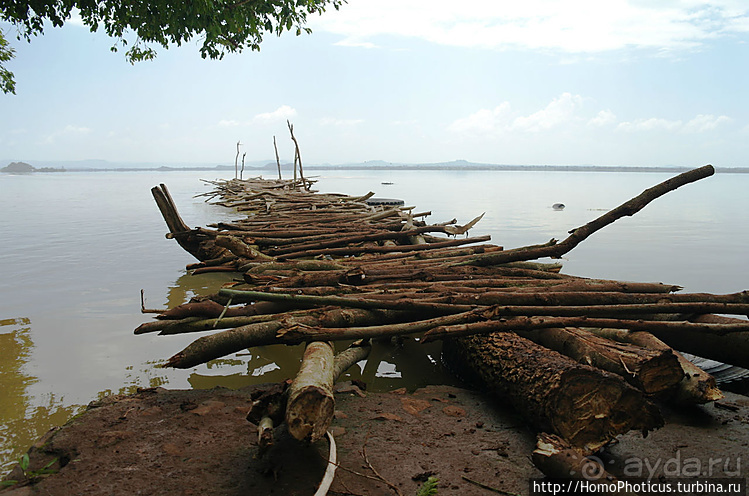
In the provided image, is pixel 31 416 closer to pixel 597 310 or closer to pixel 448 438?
pixel 448 438

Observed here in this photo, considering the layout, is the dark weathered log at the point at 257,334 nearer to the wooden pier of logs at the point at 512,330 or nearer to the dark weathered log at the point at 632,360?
the wooden pier of logs at the point at 512,330

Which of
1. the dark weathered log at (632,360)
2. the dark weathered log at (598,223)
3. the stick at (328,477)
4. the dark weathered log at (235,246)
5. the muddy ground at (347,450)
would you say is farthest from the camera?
the dark weathered log at (235,246)

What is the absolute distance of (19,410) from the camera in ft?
8.21

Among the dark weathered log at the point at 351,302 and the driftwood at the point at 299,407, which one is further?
the dark weathered log at the point at 351,302

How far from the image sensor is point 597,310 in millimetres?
2516

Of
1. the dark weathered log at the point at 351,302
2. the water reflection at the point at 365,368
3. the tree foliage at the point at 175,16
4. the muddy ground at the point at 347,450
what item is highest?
the tree foliage at the point at 175,16

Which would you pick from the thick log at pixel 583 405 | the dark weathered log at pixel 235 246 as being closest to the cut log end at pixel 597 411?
the thick log at pixel 583 405

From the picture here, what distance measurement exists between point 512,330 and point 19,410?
2417mm

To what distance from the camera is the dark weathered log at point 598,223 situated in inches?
110

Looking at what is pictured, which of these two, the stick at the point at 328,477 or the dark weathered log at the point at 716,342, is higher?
the dark weathered log at the point at 716,342

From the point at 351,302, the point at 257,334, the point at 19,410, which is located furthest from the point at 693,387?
the point at 19,410

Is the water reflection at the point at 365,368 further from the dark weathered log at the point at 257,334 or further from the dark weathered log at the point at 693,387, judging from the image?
the dark weathered log at the point at 693,387

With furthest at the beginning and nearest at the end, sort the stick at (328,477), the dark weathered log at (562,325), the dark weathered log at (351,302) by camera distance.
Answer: the dark weathered log at (351,302)
the dark weathered log at (562,325)
the stick at (328,477)

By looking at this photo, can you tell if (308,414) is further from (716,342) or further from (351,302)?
(716,342)
